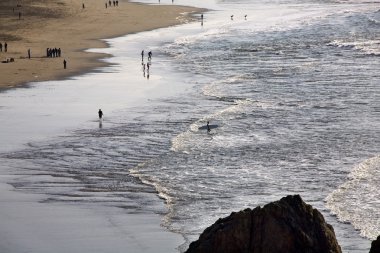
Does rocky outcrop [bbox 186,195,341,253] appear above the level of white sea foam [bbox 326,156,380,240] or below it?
above

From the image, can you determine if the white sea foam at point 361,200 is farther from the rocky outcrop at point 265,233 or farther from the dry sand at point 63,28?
the dry sand at point 63,28

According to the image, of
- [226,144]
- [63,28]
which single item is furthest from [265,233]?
[63,28]

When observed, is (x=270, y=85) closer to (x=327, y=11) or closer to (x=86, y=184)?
(x=86, y=184)

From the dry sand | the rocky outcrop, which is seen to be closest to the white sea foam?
the rocky outcrop

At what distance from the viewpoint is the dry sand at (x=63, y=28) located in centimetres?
5120

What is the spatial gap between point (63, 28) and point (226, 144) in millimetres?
42802

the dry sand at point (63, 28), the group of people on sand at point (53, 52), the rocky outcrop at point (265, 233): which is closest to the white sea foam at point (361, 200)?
the rocky outcrop at point (265, 233)

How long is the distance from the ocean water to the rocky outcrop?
21.5 ft

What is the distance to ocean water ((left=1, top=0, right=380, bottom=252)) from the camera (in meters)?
24.4

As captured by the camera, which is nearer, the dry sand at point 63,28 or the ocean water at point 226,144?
the ocean water at point 226,144

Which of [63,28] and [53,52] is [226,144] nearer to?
[53,52]

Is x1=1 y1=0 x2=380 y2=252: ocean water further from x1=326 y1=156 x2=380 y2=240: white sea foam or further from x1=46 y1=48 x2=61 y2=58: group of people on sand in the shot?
x1=46 y1=48 x2=61 y2=58: group of people on sand

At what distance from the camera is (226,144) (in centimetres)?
3175

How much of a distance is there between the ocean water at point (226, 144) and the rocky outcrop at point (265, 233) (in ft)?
21.5
